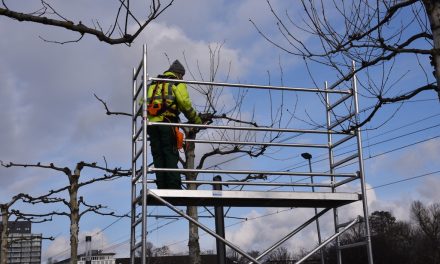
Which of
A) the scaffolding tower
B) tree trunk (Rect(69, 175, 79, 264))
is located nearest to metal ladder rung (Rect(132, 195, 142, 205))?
the scaffolding tower

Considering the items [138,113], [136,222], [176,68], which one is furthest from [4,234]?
[136,222]

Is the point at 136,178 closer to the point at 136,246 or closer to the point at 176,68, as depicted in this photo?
the point at 136,246

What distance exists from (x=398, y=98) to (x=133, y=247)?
3.30m

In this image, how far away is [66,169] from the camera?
16156 millimetres

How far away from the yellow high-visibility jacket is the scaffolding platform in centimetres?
104

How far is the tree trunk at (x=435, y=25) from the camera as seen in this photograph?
548cm

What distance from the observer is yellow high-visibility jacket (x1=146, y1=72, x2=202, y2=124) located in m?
6.61

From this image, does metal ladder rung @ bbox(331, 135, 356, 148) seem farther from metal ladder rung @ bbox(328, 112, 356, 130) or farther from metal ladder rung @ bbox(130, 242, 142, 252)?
metal ladder rung @ bbox(130, 242, 142, 252)

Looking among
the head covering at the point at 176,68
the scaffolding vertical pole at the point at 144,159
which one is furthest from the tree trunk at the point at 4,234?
the scaffolding vertical pole at the point at 144,159

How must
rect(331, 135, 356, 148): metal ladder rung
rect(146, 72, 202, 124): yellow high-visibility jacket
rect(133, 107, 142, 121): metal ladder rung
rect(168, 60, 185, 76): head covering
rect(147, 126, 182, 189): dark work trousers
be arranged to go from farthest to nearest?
rect(168, 60, 185, 76): head covering → rect(331, 135, 356, 148): metal ladder rung → rect(146, 72, 202, 124): yellow high-visibility jacket → rect(147, 126, 182, 189): dark work trousers → rect(133, 107, 142, 121): metal ladder rung

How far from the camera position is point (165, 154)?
6609 mm

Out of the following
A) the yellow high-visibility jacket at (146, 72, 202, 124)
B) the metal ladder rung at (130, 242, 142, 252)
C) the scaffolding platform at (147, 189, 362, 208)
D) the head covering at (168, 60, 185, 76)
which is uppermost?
the head covering at (168, 60, 185, 76)

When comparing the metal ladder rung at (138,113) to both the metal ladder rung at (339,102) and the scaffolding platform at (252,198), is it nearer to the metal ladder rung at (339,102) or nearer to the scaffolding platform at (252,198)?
the scaffolding platform at (252,198)

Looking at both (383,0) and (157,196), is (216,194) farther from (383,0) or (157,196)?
(383,0)
